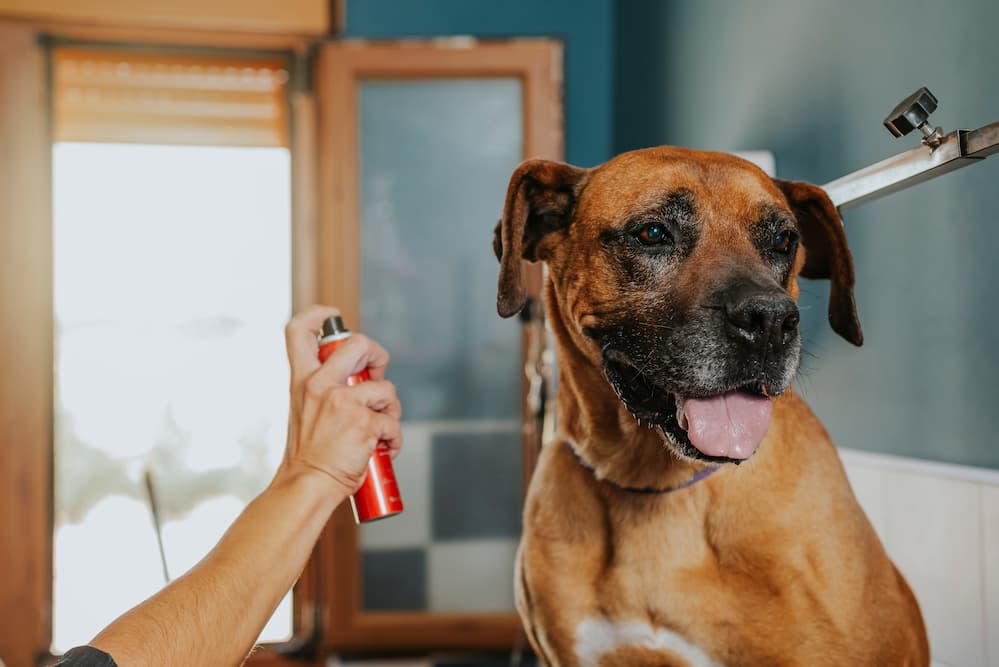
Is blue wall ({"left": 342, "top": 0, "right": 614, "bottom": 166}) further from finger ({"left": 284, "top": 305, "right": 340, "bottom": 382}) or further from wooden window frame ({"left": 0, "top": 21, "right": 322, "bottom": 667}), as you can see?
finger ({"left": 284, "top": 305, "right": 340, "bottom": 382})

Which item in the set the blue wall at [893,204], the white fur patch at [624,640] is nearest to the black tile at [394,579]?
the blue wall at [893,204]

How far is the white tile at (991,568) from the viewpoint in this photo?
1.31 m

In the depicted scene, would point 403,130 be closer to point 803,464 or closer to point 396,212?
point 396,212

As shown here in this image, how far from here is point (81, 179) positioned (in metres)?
4.87

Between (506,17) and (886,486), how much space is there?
9.48 ft

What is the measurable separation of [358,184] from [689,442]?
2665 millimetres

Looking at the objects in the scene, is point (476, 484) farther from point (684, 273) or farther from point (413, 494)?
point (684, 273)

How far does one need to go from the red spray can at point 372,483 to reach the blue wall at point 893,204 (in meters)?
0.78

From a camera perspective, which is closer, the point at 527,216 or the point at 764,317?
the point at 764,317

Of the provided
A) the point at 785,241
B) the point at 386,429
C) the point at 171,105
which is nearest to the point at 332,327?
the point at 386,429

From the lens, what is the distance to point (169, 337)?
16.4ft

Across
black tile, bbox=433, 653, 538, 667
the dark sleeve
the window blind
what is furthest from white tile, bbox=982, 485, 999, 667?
the window blind

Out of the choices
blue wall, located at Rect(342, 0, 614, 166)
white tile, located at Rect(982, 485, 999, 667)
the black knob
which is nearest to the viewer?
the black knob

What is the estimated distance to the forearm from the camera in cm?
82
